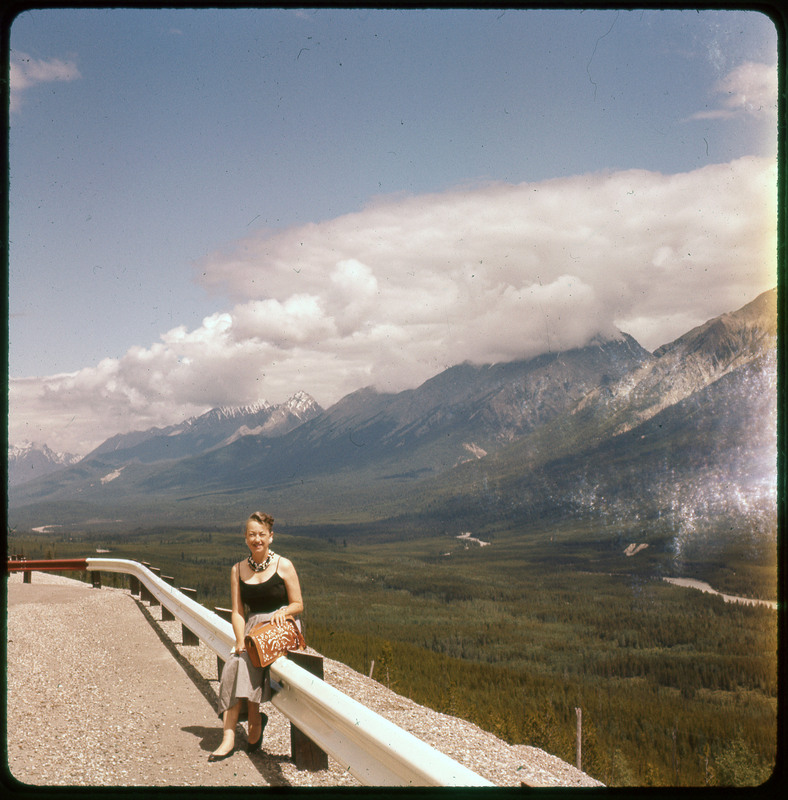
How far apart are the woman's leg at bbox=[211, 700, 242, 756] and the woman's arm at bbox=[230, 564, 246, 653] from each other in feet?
1.53

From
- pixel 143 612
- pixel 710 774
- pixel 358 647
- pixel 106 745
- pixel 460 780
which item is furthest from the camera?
pixel 358 647

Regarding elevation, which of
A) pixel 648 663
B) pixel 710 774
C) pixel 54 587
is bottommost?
pixel 648 663

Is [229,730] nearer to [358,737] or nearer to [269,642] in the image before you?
[269,642]

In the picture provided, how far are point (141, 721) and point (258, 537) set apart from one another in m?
2.32

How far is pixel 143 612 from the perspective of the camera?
1551cm

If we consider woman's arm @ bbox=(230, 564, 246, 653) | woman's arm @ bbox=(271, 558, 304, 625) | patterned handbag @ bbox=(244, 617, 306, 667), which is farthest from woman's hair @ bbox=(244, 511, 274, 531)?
patterned handbag @ bbox=(244, 617, 306, 667)

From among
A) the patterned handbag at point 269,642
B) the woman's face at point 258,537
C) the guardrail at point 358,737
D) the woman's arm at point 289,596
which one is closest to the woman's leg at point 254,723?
the guardrail at point 358,737

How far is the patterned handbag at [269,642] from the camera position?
19.8 feet

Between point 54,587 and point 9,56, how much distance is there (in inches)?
725

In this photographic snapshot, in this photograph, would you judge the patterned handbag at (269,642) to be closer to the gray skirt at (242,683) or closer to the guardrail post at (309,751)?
the gray skirt at (242,683)

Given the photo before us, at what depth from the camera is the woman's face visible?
6.15 m

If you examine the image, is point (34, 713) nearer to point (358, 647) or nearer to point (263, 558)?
point (263, 558)

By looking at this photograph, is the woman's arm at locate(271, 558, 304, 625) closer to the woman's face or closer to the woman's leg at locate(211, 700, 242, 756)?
the woman's face

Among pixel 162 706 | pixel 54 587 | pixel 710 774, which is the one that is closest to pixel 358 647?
pixel 710 774
